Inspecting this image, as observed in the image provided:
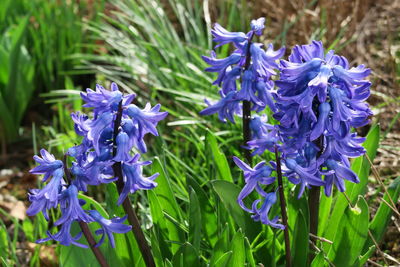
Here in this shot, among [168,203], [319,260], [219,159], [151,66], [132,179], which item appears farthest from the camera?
[151,66]

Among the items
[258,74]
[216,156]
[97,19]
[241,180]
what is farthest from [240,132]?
[97,19]

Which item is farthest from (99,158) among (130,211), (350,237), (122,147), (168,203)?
(350,237)

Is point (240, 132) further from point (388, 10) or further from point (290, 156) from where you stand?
point (388, 10)

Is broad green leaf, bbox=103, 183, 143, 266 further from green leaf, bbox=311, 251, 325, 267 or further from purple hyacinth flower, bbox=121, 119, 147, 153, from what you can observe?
green leaf, bbox=311, 251, 325, 267

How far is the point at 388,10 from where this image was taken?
4.65 m

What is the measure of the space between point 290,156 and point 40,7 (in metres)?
3.55

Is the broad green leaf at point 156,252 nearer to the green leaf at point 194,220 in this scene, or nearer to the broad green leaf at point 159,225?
the broad green leaf at point 159,225

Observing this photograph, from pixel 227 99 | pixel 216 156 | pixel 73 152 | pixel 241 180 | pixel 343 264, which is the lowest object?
pixel 343 264

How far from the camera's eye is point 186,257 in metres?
1.93

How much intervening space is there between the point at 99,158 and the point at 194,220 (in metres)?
0.51

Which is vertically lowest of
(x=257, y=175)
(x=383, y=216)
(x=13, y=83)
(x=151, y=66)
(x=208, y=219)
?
(x=383, y=216)

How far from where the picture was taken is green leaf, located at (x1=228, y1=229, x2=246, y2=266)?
1.80 metres

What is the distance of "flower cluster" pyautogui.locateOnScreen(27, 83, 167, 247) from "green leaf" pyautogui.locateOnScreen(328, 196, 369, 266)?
73 cm

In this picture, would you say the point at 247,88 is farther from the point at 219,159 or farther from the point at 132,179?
the point at 132,179
